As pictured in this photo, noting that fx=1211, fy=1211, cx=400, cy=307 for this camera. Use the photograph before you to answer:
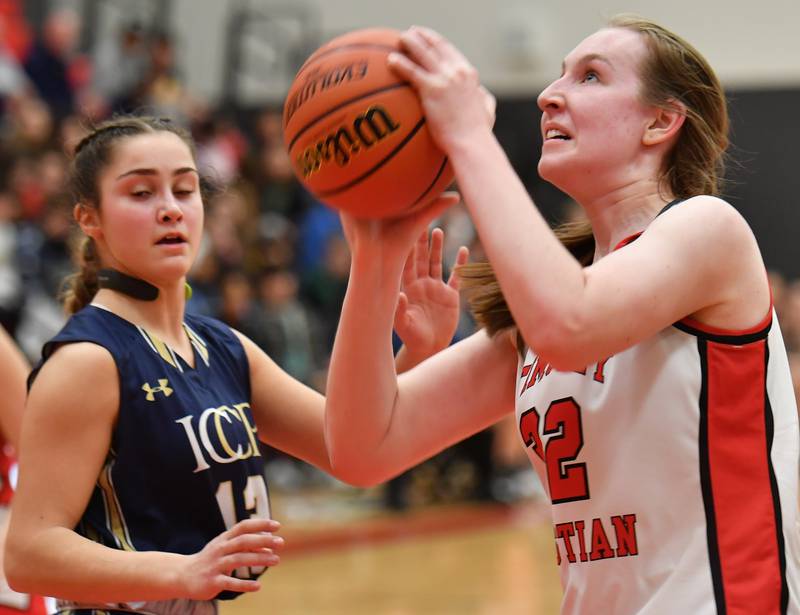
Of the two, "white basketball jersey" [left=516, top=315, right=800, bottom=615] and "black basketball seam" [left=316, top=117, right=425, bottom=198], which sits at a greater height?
"black basketball seam" [left=316, top=117, right=425, bottom=198]

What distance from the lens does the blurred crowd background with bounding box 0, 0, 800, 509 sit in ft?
29.0

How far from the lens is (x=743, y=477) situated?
2230 mm

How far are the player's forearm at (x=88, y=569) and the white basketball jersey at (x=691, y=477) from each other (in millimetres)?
853

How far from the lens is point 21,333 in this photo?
8.12 meters

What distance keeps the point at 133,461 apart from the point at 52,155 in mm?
7422

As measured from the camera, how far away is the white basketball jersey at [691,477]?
2.20 m

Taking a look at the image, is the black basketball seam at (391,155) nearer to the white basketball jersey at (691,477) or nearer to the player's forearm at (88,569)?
the white basketball jersey at (691,477)

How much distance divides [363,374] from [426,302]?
1.38 ft

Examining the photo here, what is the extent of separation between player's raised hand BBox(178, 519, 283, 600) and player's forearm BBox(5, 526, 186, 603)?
36 mm

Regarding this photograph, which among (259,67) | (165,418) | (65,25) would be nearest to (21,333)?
(65,25)

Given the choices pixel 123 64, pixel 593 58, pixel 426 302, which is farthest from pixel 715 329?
pixel 123 64

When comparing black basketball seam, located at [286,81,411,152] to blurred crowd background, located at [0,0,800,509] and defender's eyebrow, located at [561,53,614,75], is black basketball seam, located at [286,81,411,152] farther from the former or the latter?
blurred crowd background, located at [0,0,800,509]

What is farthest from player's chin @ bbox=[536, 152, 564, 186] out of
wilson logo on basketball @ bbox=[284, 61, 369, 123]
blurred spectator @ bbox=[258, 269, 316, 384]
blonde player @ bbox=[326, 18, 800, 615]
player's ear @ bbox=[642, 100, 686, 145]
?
blurred spectator @ bbox=[258, 269, 316, 384]

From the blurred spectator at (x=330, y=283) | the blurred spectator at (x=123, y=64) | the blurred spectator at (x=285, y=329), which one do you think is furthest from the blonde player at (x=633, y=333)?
the blurred spectator at (x=123, y=64)
